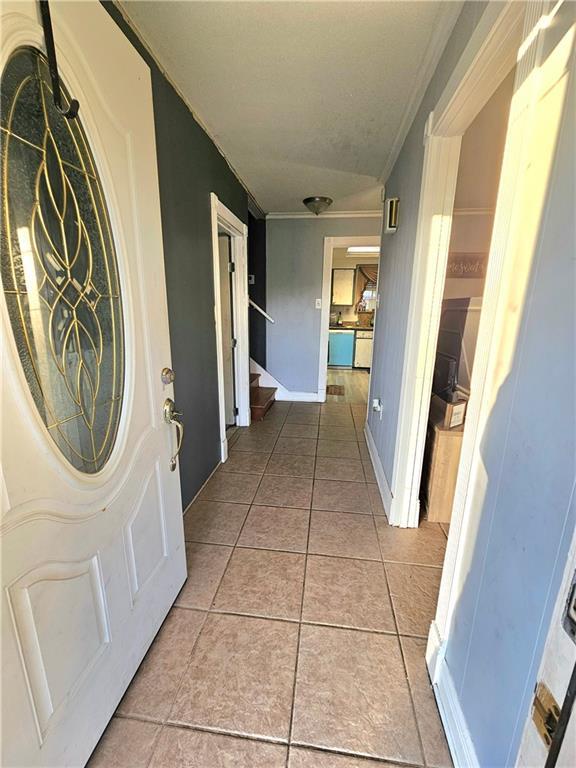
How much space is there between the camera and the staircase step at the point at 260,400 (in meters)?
3.90

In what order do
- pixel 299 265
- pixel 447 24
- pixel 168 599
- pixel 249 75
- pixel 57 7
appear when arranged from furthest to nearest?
pixel 299 265, pixel 249 75, pixel 168 599, pixel 447 24, pixel 57 7

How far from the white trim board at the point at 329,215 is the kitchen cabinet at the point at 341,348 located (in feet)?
10.2

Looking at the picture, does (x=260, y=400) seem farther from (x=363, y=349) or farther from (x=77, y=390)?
(x=363, y=349)

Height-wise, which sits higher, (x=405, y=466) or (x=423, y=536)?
(x=405, y=466)

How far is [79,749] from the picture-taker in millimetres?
917

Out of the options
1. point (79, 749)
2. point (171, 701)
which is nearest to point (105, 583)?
point (79, 749)

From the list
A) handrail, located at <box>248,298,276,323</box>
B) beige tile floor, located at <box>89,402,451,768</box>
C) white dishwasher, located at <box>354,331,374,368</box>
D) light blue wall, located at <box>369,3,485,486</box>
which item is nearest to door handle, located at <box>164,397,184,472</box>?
beige tile floor, located at <box>89,402,451,768</box>

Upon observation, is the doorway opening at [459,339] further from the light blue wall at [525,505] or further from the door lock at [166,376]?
the door lock at [166,376]

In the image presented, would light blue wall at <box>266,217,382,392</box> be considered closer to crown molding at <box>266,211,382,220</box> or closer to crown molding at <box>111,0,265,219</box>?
crown molding at <box>266,211,382,220</box>

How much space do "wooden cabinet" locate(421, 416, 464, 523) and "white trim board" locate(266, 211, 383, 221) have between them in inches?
115

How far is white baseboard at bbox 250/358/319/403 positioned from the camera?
4676mm

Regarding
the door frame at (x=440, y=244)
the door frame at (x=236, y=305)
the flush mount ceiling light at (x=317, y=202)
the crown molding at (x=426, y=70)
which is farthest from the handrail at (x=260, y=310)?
the door frame at (x=440, y=244)

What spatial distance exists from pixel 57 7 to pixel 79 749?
1881 millimetres

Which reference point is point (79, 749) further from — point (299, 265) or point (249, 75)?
point (299, 265)
